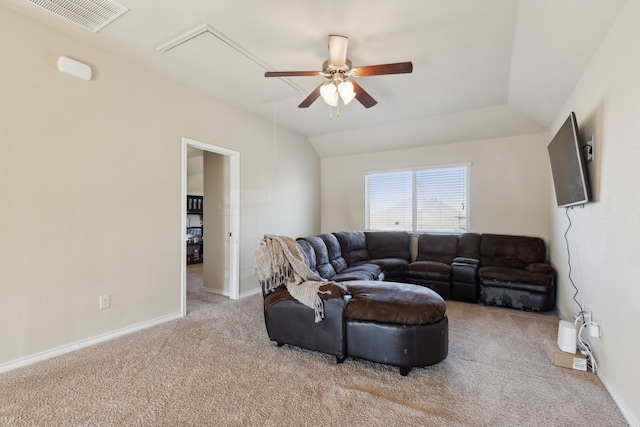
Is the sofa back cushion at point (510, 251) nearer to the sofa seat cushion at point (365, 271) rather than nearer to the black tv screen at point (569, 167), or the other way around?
the black tv screen at point (569, 167)

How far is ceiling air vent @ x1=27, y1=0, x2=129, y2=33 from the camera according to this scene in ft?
7.13

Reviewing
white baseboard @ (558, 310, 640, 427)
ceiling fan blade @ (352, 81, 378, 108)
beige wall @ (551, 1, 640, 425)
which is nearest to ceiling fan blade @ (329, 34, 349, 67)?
ceiling fan blade @ (352, 81, 378, 108)

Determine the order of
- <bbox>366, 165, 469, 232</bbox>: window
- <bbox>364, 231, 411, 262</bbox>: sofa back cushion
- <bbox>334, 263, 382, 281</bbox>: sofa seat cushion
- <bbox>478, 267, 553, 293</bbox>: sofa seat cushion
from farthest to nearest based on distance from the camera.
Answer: <bbox>364, 231, 411, 262</bbox>: sofa back cushion < <bbox>366, 165, 469, 232</bbox>: window < <bbox>334, 263, 382, 281</bbox>: sofa seat cushion < <bbox>478, 267, 553, 293</bbox>: sofa seat cushion

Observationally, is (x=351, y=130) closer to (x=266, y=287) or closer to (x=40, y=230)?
(x=266, y=287)

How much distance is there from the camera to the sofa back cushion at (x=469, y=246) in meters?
4.64

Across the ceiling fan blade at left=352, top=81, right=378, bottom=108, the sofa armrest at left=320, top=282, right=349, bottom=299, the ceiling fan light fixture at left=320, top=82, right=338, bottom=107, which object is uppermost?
the ceiling fan blade at left=352, top=81, right=378, bottom=108

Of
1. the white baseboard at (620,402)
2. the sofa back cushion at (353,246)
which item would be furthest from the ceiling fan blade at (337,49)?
the white baseboard at (620,402)

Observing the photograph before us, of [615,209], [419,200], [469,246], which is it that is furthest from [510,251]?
[615,209]

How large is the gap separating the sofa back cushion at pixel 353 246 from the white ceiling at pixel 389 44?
2074 mm

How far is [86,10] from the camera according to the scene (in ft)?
7.42

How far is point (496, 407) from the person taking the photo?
1.86 m

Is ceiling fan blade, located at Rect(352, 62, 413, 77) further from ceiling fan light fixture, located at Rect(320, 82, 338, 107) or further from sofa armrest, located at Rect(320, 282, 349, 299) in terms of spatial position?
sofa armrest, located at Rect(320, 282, 349, 299)

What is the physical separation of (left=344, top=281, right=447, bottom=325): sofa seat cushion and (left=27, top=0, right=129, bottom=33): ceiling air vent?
300 cm

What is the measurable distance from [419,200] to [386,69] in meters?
Result: 3.45
